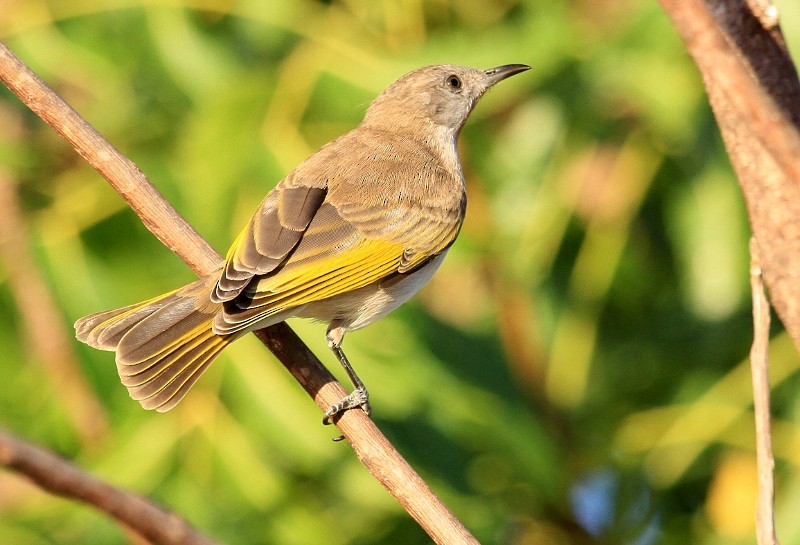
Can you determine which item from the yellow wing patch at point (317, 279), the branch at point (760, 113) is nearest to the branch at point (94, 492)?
the yellow wing patch at point (317, 279)

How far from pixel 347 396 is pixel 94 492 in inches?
29.7

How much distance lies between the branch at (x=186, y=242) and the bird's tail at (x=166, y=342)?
0.19 m

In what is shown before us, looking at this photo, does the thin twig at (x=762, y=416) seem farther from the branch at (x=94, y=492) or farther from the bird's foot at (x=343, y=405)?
the branch at (x=94, y=492)

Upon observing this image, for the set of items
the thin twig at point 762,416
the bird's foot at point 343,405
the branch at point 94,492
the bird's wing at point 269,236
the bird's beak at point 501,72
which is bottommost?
the thin twig at point 762,416

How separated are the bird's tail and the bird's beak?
1.47 meters

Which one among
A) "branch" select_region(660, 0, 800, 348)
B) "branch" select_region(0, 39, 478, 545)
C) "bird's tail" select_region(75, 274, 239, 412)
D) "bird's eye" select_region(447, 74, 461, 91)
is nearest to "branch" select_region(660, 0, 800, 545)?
"branch" select_region(660, 0, 800, 348)

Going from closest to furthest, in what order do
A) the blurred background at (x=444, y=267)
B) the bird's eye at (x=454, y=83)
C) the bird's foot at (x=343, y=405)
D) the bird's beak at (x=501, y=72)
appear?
the bird's foot at (x=343, y=405) → the blurred background at (x=444, y=267) → the bird's beak at (x=501, y=72) → the bird's eye at (x=454, y=83)

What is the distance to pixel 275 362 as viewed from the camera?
3543 mm

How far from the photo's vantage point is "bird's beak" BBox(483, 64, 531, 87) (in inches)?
159

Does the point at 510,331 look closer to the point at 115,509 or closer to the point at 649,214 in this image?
the point at 649,214

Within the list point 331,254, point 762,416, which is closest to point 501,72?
point 331,254

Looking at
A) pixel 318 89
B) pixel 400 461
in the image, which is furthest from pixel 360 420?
pixel 318 89

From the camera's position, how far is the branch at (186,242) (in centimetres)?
241

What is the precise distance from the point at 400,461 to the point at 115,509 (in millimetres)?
608
